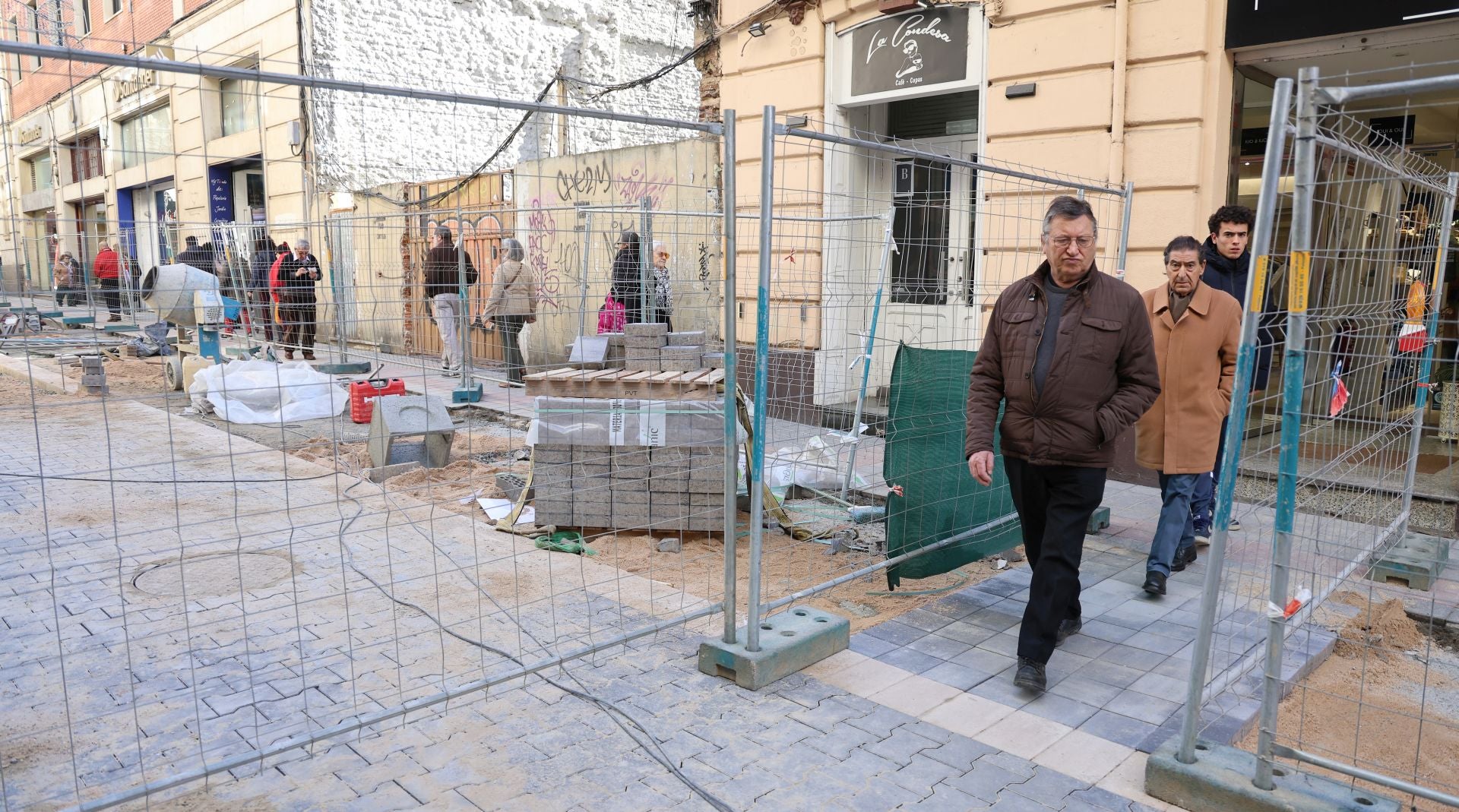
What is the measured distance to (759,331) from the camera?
12.1 feet

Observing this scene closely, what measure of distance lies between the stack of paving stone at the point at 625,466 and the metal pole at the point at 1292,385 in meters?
3.52

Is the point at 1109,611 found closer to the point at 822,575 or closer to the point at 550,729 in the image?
the point at 822,575

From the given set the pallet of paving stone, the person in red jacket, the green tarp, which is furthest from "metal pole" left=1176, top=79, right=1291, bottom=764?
the person in red jacket

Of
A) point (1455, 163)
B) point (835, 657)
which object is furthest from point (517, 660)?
point (1455, 163)

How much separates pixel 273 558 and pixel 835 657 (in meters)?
3.49

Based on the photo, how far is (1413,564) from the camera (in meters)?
5.12

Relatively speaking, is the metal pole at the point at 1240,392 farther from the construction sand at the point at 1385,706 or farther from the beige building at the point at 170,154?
the beige building at the point at 170,154

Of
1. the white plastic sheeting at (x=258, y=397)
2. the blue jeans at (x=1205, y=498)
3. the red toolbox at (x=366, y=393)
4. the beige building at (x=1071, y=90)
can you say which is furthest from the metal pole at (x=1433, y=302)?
the white plastic sheeting at (x=258, y=397)

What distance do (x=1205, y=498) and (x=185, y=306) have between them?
6140mm

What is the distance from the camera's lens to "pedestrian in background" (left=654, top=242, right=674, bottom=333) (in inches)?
329

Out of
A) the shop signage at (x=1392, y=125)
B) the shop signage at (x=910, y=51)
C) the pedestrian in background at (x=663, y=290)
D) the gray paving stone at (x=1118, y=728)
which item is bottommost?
the gray paving stone at (x=1118, y=728)

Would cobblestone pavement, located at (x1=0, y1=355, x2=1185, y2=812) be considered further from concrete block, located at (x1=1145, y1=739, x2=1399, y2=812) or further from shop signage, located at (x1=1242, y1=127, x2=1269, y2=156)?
shop signage, located at (x1=1242, y1=127, x2=1269, y2=156)

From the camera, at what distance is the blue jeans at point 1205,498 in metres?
5.38

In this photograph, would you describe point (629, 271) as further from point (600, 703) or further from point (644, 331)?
point (600, 703)
